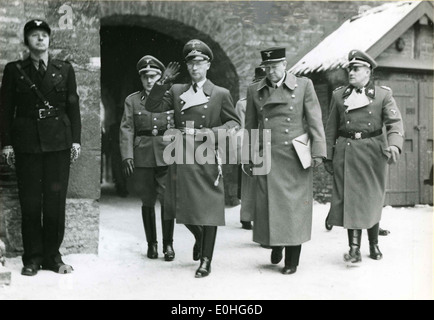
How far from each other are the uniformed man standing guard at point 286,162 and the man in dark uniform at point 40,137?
63.1 inches

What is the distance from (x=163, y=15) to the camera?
31.1ft

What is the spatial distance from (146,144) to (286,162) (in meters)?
1.57

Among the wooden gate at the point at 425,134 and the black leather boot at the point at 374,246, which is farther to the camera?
the wooden gate at the point at 425,134

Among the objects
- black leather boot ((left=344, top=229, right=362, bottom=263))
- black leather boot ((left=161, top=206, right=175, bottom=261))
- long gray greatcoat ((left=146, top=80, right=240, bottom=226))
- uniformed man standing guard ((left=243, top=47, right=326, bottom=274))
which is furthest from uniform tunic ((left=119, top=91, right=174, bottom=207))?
black leather boot ((left=344, top=229, right=362, bottom=263))

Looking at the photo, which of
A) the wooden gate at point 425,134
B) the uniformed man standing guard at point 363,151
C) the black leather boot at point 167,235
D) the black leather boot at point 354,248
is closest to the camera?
the black leather boot at point 354,248

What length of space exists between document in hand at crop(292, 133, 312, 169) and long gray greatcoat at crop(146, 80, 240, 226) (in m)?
0.54

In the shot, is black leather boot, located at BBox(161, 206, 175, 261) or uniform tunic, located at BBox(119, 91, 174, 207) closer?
black leather boot, located at BBox(161, 206, 175, 261)

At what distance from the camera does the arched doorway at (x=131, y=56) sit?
9.97 m

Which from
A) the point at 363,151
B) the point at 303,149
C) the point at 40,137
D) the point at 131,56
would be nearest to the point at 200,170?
the point at 303,149

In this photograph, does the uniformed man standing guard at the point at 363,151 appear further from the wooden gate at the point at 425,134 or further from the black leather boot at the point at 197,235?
the wooden gate at the point at 425,134

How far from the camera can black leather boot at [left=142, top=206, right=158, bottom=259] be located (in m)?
6.07

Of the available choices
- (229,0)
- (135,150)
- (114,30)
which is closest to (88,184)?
(135,150)

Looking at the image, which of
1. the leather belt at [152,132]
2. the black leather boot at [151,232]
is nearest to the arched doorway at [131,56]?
the leather belt at [152,132]

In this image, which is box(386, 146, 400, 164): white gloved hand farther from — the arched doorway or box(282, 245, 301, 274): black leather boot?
the arched doorway
